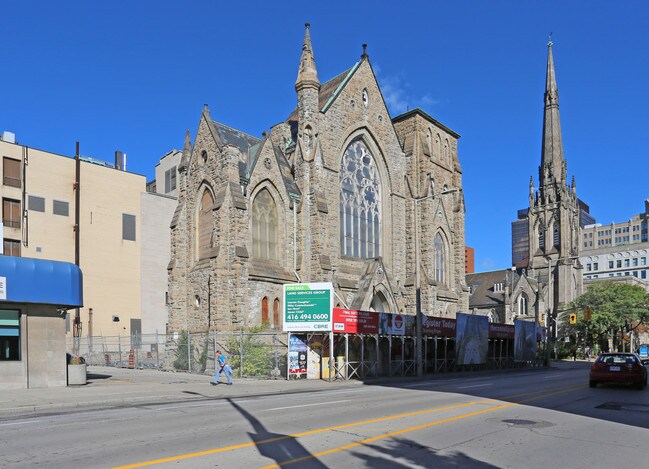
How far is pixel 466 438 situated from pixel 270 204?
2690 centimetres

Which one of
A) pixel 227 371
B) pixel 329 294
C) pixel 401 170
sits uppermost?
pixel 401 170

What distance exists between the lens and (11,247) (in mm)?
44719

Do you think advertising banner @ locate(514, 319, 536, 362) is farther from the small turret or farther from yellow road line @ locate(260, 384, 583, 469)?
yellow road line @ locate(260, 384, 583, 469)

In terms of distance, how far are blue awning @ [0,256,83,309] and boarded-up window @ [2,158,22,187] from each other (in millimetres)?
26951

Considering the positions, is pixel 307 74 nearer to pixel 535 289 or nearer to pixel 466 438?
pixel 466 438

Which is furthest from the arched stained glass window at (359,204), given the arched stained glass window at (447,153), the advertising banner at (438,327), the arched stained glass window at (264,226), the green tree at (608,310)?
the green tree at (608,310)

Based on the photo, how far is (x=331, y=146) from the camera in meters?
39.6

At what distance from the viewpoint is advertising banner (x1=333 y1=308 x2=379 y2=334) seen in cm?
2727

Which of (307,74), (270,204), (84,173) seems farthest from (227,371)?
(84,173)

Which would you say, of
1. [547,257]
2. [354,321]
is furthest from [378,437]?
[547,257]

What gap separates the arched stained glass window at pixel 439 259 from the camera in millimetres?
48781

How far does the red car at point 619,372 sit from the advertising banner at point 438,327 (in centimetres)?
1196

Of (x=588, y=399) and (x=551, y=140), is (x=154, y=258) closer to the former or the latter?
(x=588, y=399)

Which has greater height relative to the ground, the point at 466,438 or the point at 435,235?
the point at 435,235
